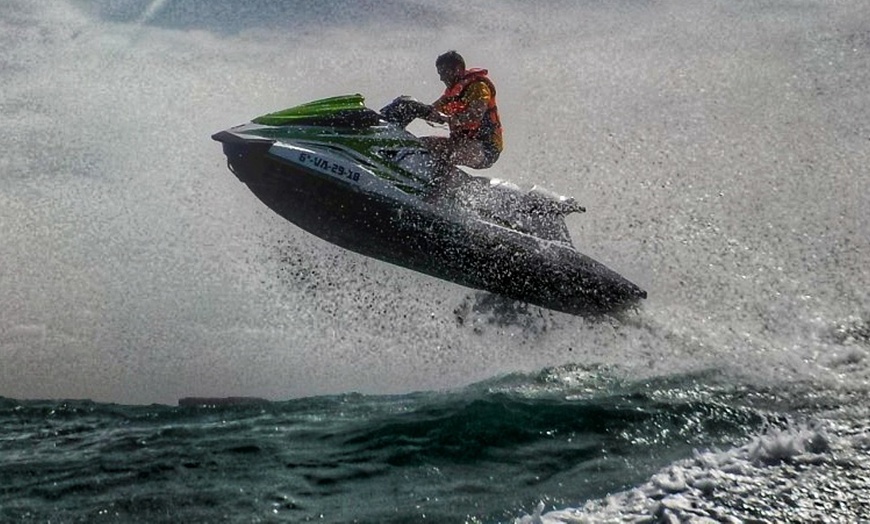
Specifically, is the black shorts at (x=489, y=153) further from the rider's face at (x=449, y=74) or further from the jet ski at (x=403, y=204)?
the rider's face at (x=449, y=74)

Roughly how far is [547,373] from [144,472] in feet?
14.6

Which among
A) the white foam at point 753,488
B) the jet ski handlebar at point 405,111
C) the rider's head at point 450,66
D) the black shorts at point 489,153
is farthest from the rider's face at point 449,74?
the white foam at point 753,488

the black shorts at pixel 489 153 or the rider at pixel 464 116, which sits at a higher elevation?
the rider at pixel 464 116

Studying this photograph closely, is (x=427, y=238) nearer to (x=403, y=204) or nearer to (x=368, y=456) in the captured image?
(x=403, y=204)

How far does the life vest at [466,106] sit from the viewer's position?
7.79 metres

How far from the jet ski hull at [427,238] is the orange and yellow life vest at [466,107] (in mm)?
761

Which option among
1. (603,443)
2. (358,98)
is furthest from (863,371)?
(358,98)

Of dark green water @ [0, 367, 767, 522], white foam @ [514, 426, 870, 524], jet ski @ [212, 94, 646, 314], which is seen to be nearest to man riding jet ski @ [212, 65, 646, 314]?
jet ski @ [212, 94, 646, 314]

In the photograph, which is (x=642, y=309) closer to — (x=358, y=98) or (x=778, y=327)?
(x=778, y=327)

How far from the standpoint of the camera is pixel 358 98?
25.5 ft

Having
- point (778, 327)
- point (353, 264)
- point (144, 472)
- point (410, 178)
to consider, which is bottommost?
point (144, 472)

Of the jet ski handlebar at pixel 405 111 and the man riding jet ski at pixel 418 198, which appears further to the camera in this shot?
the jet ski handlebar at pixel 405 111

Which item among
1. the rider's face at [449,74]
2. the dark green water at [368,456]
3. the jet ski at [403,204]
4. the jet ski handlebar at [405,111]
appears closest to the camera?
the dark green water at [368,456]

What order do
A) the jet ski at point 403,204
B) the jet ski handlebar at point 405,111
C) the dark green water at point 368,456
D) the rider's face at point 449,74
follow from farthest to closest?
1. the rider's face at point 449,74
2. the jet ski handlebar at point 405,111
3. the jet ski at point 403,204
4. the dark green water at point 368,456
